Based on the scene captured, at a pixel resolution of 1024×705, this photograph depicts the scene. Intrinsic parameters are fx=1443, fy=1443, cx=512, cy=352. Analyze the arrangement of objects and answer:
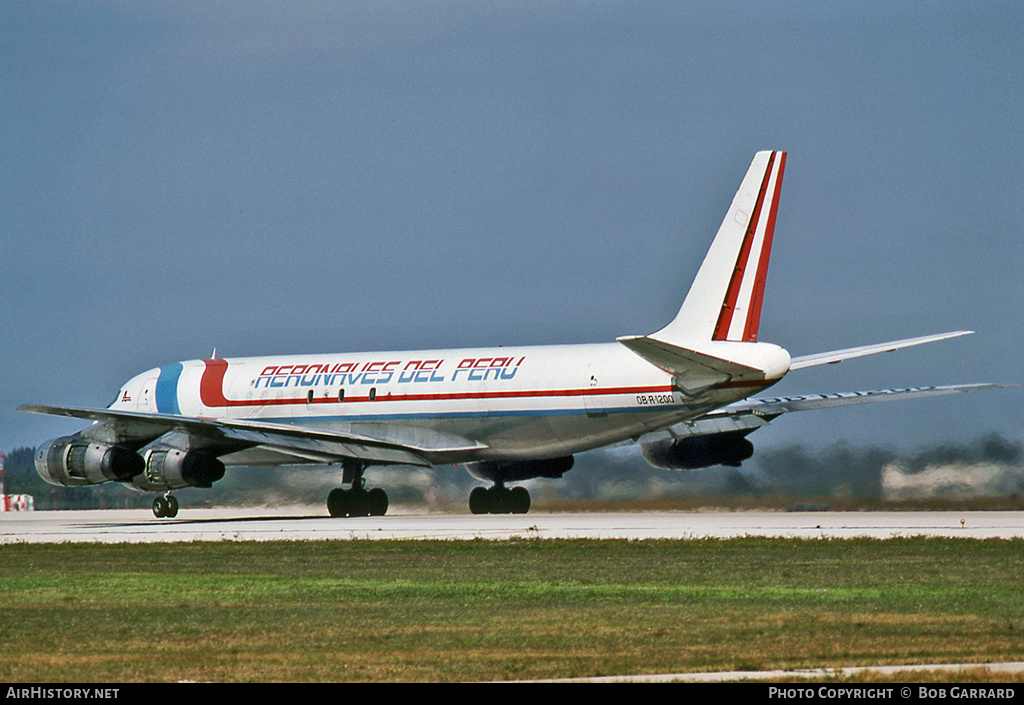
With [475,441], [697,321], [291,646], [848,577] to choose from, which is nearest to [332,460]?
[475,441]

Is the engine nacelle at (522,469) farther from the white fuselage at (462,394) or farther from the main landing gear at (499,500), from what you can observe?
the white fuselage at (462,394)

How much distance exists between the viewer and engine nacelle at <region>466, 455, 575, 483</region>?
136ft

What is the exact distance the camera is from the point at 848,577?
19.7m

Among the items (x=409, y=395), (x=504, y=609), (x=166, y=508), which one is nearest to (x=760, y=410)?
(x=409, y=395)

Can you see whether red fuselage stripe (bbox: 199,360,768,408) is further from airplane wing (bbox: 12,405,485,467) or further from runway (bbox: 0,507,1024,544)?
runway (bbox: 0,507,1024,544)

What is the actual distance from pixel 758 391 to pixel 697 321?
2222 mm

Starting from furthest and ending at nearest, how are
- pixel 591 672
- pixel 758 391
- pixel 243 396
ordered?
pixel 243 396 → pixel 758 391 → pixel 591 672

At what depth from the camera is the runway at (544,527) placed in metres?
28.9

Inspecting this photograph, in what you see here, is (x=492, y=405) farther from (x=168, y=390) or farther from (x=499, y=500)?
(x=168, y=390)

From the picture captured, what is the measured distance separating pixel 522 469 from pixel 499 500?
1122 millimetres

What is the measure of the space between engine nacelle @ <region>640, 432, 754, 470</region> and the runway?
1456 mm

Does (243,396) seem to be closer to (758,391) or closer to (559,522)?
(559,522)

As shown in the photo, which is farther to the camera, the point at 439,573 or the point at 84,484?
the point at 84,484

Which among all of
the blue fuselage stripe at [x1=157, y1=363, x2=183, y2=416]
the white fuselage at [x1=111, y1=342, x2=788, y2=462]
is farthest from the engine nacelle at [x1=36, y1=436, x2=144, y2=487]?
the blue fuselage stripe at [x1=157, y1=363, x2=183, y2=416]
